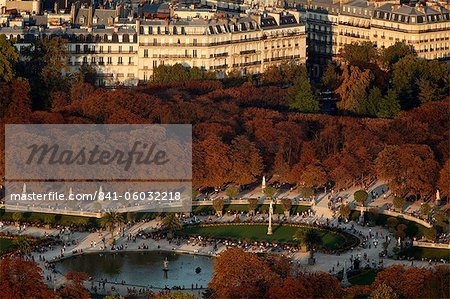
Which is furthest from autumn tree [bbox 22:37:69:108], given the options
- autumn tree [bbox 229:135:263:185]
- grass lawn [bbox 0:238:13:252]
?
grass lawn [bbox 0:238:13:252]

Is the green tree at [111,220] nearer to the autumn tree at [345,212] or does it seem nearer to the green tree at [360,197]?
the autumn tree at [345,212]

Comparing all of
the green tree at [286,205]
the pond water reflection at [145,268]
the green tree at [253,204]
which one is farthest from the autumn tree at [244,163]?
the pond water reflection at [145,268]

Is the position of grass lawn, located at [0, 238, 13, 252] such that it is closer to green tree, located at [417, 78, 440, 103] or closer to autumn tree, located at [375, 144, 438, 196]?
autumn tree, located at [375, 144, 438, 196]

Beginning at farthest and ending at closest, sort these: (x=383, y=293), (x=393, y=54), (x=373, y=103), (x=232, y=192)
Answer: (x=393, y=54)
(x=373, y=103)
(x=232, y=192)
(x=383, y=293)

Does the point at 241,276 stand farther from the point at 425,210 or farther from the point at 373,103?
the point at 373,103
